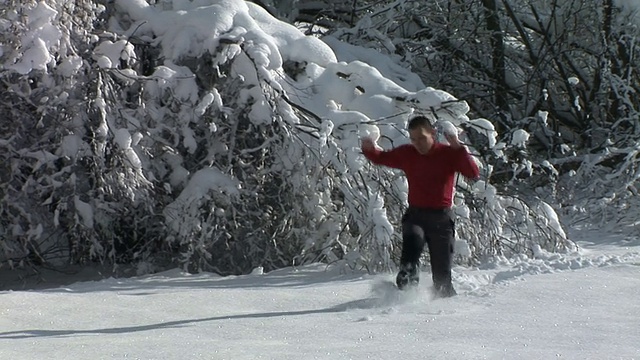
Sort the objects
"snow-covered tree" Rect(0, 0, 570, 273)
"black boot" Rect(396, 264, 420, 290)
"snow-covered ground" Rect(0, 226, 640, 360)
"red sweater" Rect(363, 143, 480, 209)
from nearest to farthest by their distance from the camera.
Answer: "snow-covered ground" Rect(0, 226, 640, 360), "red sweater" Rect(363, 143, 480, 209), "black boot" Rect(396, 264, 420, 290), "snow-covered tree" Rect(0, 0, 570, 273)

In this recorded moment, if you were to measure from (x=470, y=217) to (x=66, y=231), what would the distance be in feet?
12.0

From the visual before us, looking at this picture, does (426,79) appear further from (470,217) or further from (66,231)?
(66,231)

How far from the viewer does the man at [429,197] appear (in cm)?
677

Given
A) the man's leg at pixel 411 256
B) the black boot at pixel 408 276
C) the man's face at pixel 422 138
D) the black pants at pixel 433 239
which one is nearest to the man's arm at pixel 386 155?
the man's face at pixel 422 138

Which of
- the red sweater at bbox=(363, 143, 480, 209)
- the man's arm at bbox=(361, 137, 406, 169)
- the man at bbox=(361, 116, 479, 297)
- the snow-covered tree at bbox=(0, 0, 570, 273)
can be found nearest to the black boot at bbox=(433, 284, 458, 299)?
the man at bbox=(361, 116, 479, 297)

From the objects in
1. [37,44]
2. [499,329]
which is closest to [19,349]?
[499,329]

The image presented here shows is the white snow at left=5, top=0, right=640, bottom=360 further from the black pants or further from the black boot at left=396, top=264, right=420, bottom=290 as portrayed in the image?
the black pants

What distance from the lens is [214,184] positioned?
352 inches

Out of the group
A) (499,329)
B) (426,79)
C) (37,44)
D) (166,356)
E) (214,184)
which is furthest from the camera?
(426,79)

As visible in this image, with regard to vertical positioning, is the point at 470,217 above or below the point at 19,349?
above

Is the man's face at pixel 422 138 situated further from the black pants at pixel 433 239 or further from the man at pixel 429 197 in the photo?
the black pants at pixel 433 239

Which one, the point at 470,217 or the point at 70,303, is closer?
the point at 70,303

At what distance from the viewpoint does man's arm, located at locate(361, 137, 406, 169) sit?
22.7ft

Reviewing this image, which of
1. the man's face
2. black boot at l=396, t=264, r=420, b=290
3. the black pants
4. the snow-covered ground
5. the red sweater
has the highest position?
the man's face
